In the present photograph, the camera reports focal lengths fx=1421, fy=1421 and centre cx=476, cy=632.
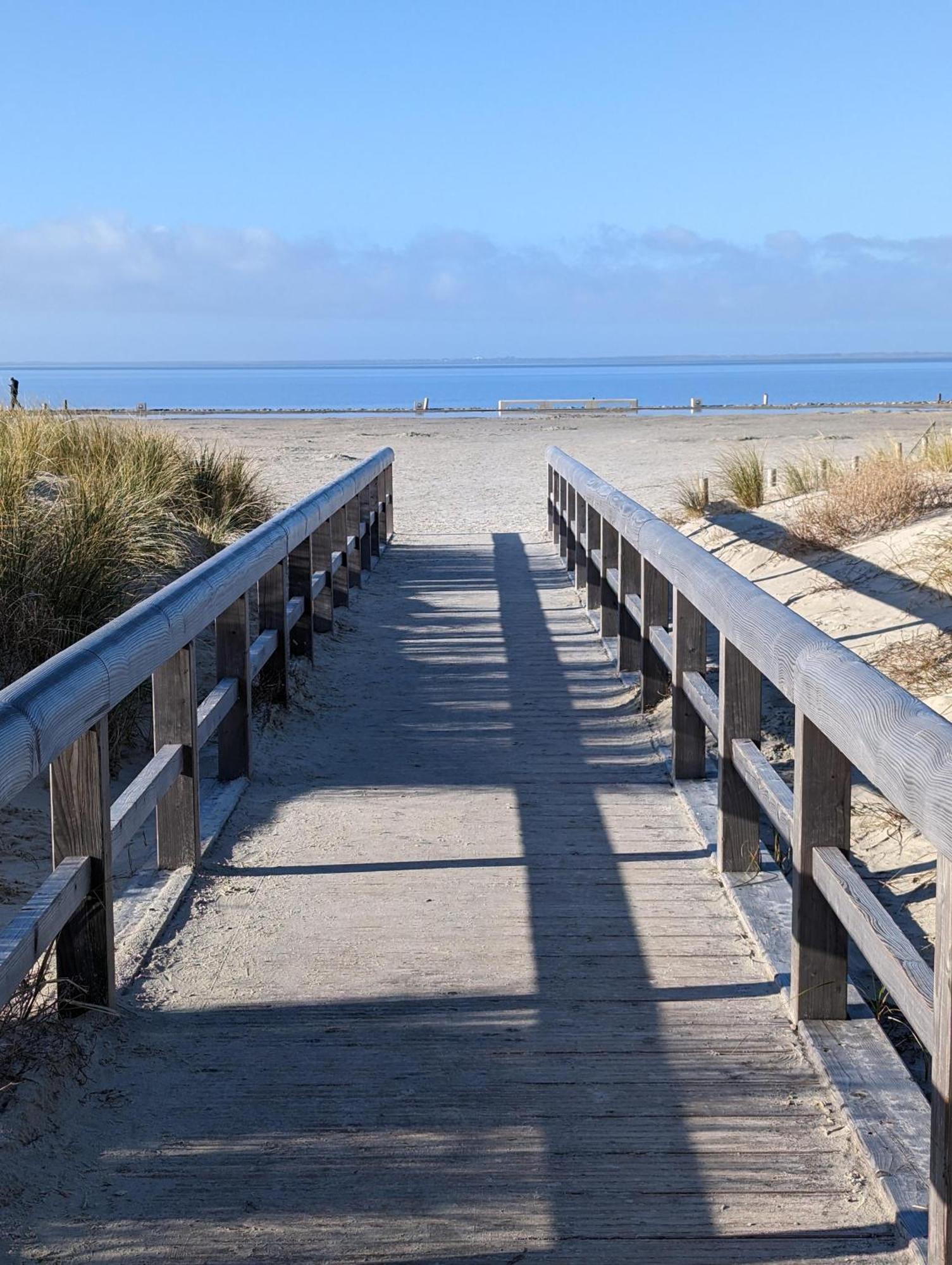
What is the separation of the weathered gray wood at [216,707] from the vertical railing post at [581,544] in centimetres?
548

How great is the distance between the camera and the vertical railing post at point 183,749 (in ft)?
14.4

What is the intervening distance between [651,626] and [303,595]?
7.17 ft

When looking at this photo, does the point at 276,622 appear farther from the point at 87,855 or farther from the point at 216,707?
the point at 87,855

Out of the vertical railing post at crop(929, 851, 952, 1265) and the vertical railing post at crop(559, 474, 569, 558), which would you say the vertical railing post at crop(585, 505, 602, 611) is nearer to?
the vertical railing post at crop(559, 474, 569, 558)

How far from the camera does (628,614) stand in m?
7.76

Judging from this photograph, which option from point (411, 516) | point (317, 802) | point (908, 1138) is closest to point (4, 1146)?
point (908, 1138)

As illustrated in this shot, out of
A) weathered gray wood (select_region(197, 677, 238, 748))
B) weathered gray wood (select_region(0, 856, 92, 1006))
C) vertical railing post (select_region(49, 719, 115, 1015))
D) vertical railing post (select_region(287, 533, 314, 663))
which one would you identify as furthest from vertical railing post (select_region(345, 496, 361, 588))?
weathered gray wood (select_region(0, 856, 92, 1006))

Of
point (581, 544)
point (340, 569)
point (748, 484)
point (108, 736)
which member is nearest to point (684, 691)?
point (108, 736)

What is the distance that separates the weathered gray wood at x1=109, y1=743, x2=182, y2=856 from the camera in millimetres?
3658

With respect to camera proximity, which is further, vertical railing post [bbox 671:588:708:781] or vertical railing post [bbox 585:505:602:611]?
vertical railing post [bbox 585:505:602:611]

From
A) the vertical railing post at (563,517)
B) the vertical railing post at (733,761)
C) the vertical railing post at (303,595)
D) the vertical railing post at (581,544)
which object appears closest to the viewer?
the vertical railing post at (733,761)

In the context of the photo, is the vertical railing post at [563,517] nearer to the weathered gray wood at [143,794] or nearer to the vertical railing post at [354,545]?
the vertical railing post at [354,545]

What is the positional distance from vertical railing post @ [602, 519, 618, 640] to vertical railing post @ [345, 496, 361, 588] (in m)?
2.57

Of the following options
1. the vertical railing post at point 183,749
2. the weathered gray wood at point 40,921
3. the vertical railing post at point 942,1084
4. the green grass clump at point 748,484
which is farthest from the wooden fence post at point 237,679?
the green grass clump at point 748,484
